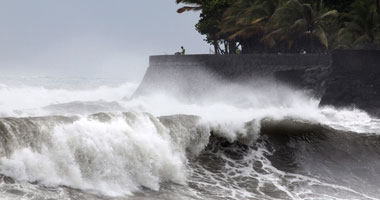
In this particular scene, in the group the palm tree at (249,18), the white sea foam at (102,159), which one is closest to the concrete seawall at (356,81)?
the palm tree at (249,18)

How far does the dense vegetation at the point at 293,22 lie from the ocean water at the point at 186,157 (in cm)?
814

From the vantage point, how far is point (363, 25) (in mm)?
22328

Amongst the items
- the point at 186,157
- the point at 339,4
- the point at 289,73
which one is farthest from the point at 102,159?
the point at 339,4

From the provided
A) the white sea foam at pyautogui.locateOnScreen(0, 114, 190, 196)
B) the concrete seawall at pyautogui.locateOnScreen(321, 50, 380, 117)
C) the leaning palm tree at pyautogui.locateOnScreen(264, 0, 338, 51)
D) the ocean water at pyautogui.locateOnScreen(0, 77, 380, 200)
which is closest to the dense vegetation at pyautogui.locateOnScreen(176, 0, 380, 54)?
the leaning palm tree at pyautogui.locateOnScreen(264, 0, 338, 51)

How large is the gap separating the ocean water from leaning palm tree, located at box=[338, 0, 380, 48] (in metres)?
7.91

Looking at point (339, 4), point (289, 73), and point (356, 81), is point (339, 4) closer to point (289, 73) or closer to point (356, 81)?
point (289, 73)

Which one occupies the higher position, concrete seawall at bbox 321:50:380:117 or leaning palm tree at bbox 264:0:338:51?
leaning palm tree at bbox 264:0:338:51

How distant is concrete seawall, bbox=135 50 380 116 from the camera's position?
19312 mm

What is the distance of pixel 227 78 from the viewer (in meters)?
25.9

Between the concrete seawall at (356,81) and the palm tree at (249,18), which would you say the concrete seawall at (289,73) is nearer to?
the concrete seawall at (356,81)

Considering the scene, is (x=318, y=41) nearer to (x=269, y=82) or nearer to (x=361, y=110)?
(x=269, y=82)

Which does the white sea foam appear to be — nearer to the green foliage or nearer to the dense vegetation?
the dense vegetation

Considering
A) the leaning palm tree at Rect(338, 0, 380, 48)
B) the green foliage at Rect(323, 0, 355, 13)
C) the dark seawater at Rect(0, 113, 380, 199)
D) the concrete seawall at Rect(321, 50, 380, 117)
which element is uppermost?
the green foliage at Rect(323, 0, 355, 13)

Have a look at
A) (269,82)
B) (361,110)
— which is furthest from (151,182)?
(269,82)
